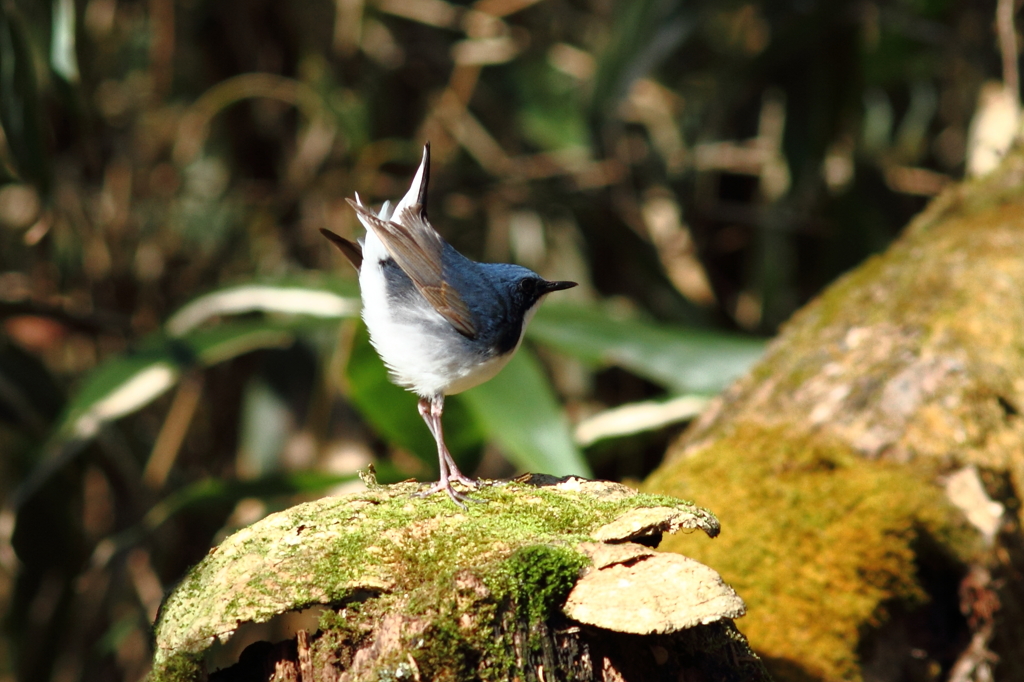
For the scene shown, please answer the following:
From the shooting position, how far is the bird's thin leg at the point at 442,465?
6.97 ft

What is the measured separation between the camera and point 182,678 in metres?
1.60

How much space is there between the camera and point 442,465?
7.30ft

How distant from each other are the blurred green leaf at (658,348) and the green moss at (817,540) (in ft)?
3.62

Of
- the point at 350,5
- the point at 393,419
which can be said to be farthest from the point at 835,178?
the point at 393,419

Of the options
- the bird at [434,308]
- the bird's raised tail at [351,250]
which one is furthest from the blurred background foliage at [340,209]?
the bird at [434,308]

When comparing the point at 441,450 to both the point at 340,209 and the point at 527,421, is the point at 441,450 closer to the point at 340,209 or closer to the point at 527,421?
the point at 527,421

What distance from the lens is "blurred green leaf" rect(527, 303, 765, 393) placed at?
3783mm

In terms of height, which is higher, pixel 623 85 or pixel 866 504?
pixel 623 85

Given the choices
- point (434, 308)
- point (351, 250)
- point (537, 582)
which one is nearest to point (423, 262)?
point (434, 308)

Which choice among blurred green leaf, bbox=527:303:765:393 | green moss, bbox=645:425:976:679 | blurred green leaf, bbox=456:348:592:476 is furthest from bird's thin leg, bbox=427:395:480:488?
blurred green leaf, bbox=527:303:765:393

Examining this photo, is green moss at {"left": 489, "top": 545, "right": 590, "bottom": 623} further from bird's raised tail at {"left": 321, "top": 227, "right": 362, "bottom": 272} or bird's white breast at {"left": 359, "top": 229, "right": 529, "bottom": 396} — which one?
bird's raised tail at {"left": 321, "top": 227, "right": 362, "bottom": 272}

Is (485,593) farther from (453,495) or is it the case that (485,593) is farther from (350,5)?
(350,5)

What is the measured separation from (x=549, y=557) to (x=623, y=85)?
3.95 m

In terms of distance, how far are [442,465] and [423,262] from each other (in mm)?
542
